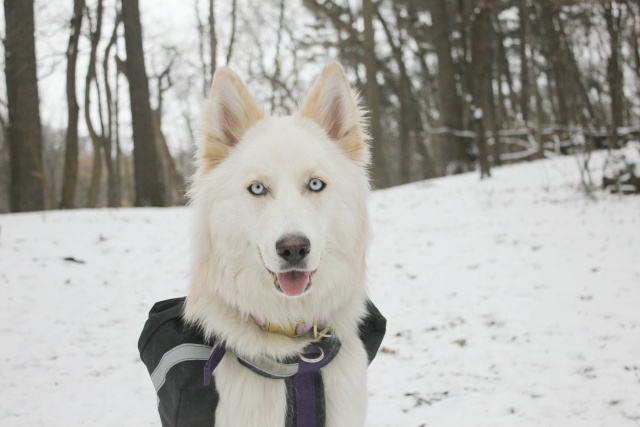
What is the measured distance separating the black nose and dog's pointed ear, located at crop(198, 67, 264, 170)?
781mm

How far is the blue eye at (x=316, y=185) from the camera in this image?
2.28 meters

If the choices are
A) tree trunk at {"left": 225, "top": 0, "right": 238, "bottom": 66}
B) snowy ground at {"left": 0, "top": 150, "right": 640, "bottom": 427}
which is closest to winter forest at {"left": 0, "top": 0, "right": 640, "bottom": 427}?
snowy ground at {"left": 0, "top": 150, "right": 640, "bottom": 427}

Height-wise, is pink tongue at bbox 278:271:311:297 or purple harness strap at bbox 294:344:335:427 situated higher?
pink tongue at bbox 278:271:311:297

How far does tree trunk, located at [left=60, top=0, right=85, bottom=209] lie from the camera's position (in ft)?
40.3

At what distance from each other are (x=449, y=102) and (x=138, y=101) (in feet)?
28.8

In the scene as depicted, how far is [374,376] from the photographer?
13.1 ft

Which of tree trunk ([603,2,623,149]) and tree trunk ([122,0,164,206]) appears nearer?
tree trunk ([603,2,623,149])

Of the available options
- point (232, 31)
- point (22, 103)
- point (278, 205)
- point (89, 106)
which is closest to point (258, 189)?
point (278, 205)

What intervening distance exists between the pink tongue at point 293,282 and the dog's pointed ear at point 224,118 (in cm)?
80

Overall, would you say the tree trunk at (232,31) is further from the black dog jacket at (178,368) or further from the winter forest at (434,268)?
the black dog jacket at (178,368)

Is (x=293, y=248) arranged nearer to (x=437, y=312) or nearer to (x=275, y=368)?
(x=275, y=368)

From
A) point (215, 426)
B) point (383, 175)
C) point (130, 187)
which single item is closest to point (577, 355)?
point (215, 426)

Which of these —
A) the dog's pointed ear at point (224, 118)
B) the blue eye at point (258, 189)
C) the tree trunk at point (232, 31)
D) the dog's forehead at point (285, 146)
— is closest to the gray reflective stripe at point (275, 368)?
the blue eye at point (258, 189)

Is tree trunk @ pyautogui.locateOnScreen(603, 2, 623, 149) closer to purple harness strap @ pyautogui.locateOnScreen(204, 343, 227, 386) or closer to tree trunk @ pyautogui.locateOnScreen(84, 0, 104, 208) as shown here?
purple harness strap @ pyautogui.locateOnScreen(204, 343, 227, 386)
